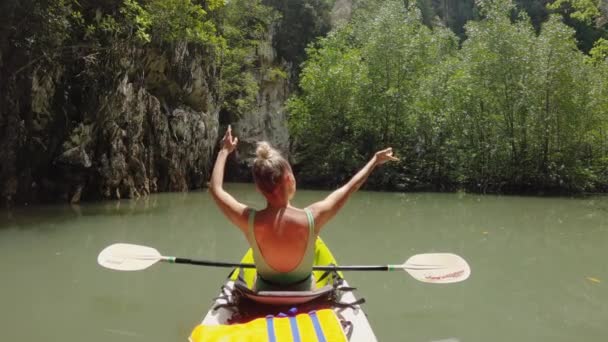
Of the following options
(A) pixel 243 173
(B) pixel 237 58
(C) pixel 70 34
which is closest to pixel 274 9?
(B) pixel 237 58

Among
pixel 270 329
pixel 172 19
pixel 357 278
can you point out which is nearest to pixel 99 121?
pixel 172 19

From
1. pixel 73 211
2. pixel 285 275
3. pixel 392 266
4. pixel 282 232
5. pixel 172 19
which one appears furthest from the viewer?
pixel 172 19

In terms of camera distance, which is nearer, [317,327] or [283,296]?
[317,327]

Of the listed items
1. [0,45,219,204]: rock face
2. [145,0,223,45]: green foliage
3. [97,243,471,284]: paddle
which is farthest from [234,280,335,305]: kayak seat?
[145,0,223,45]: green foliage

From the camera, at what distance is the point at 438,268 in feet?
10.8

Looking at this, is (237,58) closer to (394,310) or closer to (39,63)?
(39,63)

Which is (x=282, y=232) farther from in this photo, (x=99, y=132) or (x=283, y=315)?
(x=99, y=132)

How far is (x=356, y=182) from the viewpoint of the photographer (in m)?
2.37

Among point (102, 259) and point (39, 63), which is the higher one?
point (39, 63)

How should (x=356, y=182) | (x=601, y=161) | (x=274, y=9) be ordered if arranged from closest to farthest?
1. (x=356, y=182)
2. (x=601, y=161)
3. (x=274, y=9)

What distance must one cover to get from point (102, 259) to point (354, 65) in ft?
56.8

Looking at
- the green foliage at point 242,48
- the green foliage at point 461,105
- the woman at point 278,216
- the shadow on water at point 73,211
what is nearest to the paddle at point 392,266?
the woman at point 278,216

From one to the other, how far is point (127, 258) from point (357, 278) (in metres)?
2.23

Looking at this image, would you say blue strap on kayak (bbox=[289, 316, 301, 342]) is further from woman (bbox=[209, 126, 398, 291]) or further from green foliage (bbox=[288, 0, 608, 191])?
green foliage (bbox=[288, 0, 608, 191])
